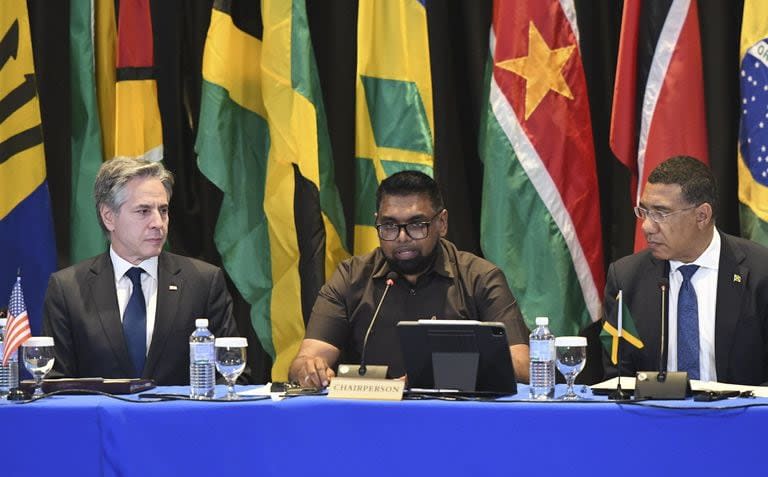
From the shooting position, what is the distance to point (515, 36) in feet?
17.2

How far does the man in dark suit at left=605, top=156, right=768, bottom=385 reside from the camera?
4355 mm

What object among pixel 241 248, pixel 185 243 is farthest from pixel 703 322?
pixel 185 243

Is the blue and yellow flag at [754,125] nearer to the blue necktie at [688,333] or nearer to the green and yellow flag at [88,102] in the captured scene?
the blue necktie at [688,333]

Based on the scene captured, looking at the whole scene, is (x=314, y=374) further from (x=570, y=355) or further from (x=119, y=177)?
(x=119, y=177)

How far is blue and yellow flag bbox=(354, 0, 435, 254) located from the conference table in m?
2.03

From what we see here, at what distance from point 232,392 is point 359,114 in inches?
82.4

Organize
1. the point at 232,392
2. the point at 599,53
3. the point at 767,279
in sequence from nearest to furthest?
the point at 232,392
the point at 767,279
the point at 599,53

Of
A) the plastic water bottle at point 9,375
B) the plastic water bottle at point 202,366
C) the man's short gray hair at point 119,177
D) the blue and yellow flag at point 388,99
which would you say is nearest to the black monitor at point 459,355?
the plastic water bottle at point 202,366

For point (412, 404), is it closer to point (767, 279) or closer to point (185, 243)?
point (767, 279)

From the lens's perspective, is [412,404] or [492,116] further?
[492,116]

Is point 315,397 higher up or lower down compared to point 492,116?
lower down

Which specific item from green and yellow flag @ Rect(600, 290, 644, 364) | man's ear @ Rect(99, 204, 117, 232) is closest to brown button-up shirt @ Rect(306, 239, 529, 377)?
green and yellow flag @ Rect(600, 290, 644, 364)

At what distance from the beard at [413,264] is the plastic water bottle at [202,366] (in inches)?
42.0

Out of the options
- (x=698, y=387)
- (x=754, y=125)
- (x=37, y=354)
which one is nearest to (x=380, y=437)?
(x=698, y=387)
